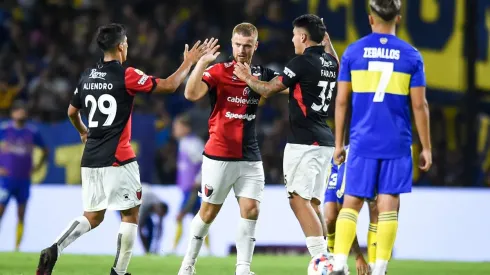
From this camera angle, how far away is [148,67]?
1731 cm

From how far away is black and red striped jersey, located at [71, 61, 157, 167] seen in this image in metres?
7.68

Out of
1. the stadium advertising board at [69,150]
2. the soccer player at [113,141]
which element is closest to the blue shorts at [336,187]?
the soccer player at [113,141]

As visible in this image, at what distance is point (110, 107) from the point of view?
7688mm

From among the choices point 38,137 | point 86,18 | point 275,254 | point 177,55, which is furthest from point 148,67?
point 275,254

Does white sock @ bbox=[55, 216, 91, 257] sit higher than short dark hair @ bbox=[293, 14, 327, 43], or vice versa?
short dark hair @ bbox=[293, 14, 327, 43]

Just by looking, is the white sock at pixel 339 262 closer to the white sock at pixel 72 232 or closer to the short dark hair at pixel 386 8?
the short dark hair at pixel 386 8

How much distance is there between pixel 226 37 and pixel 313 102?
9.80 metres

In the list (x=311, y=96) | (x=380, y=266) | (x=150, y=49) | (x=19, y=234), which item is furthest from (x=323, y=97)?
(x=150, y=49)

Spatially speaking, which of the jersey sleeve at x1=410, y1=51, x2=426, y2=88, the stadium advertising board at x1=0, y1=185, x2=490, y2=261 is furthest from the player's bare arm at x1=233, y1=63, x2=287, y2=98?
the stadium advertising board at x1=0, y1=185, x2=490, y2=261

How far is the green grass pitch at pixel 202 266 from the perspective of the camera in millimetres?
9656

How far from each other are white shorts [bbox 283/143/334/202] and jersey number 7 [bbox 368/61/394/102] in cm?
123

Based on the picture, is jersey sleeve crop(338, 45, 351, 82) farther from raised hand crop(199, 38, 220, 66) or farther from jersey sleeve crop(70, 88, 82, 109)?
jersey sleeve crop(70, 88, 82, 109)

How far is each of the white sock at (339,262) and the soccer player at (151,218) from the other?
7.97m

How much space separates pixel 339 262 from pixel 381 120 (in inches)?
39.8
